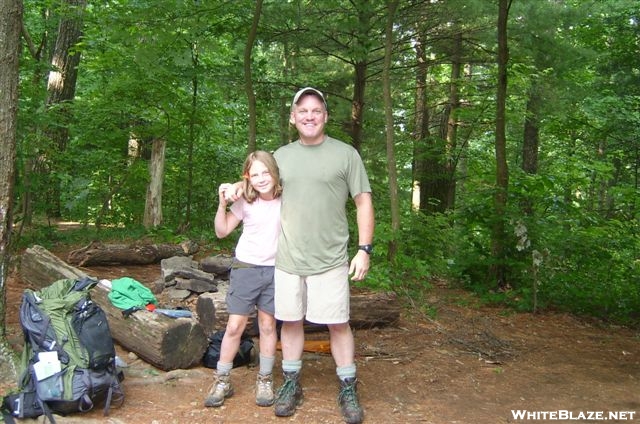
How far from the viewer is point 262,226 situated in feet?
12.0

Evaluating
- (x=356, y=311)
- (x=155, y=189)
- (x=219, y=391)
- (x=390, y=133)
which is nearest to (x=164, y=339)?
(x=219, y=391)

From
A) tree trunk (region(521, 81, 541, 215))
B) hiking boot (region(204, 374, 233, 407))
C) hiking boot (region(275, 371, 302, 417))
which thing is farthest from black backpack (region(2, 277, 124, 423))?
tree trunk (region(521, 81, 541, 215))

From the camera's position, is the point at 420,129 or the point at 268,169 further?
the point at 420,129

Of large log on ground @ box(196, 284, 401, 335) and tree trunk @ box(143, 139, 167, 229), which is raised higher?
tree trunk @ box(143, 139, 167, 229)

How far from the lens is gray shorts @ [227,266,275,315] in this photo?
12.0 ft

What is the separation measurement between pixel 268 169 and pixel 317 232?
1.75ft

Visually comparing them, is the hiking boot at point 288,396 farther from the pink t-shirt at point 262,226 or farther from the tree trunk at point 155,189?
the tree trunk at point 155,189

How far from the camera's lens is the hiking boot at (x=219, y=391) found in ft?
11.8

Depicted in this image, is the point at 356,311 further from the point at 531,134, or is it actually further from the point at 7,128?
the point at 531,134

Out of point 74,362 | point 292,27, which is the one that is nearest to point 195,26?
point 292,27

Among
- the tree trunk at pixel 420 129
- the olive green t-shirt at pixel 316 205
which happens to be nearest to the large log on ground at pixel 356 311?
the olive green t-shirt at pixel 316 205

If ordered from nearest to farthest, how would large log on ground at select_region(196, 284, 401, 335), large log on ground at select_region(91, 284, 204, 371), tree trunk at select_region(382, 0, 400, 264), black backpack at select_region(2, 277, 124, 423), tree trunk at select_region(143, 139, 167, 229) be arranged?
black backpack at select_region(2, 277, 124, 423)
large log on ground at select_region(91, 284, 204, 371)
large log on ground at select_region(196, 284, 401, 335)
tree trunk at select_region(382, 0, 400, 264)
tree trunk at select_region(143, 139, 167, 229)

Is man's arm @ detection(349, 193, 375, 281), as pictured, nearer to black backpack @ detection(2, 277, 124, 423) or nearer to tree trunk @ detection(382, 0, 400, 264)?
black backpack @ detection(2, 277, 124, 423)

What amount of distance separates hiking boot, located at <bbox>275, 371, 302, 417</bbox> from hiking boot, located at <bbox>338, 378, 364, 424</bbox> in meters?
0.30
